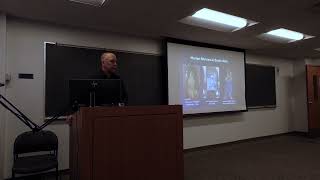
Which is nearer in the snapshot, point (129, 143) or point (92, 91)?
point (129, 143)

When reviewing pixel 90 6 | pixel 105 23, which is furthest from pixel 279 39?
pixel 90 6

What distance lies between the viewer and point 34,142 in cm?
333

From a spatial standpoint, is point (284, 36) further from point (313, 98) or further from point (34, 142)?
point (34, 142)

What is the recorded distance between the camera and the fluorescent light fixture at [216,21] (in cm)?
386

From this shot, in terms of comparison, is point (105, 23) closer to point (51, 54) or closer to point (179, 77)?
point (51, 54)

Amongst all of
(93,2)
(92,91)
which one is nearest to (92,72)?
(93,2)

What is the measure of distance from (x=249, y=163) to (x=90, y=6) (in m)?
3.60

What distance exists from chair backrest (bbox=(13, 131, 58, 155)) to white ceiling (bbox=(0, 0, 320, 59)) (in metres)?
1.64

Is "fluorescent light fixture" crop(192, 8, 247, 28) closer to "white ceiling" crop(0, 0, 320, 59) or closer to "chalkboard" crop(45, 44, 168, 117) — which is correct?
"white ceiling" crop(0, 0, 320, 59)

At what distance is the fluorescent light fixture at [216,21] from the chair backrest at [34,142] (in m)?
2.58

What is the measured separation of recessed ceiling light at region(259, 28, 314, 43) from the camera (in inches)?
196

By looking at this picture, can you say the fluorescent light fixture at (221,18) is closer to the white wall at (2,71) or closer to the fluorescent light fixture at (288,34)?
the fluorescent light fixture at (288,34)

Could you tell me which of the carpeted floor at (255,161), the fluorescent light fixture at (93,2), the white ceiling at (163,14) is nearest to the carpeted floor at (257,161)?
the carpeted floor at (255,161)

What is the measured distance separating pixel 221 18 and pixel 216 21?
92 millimetres
